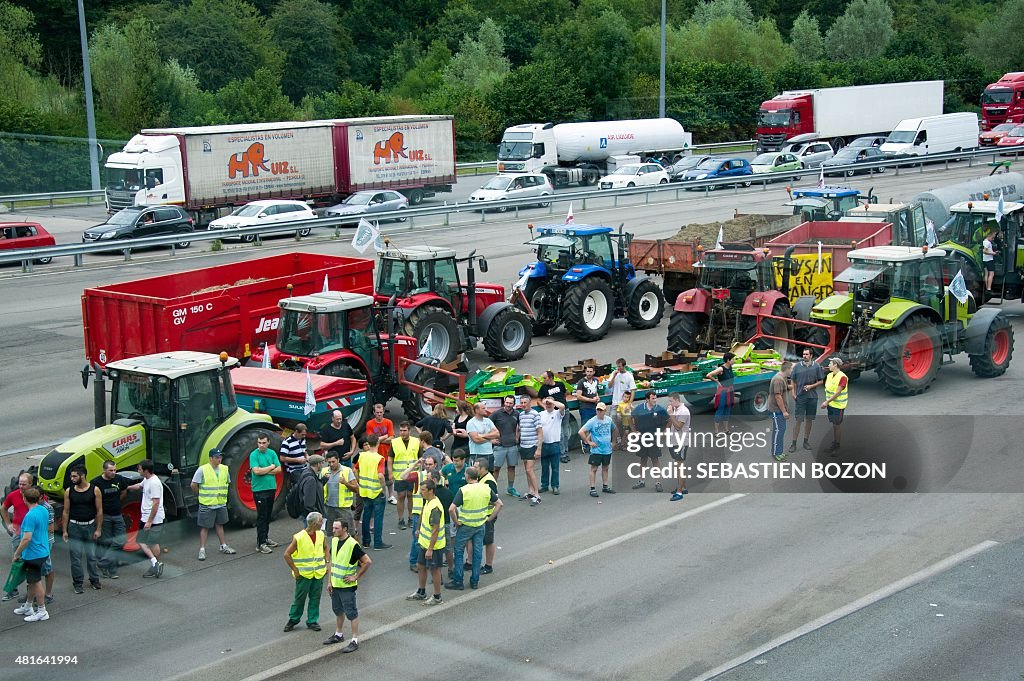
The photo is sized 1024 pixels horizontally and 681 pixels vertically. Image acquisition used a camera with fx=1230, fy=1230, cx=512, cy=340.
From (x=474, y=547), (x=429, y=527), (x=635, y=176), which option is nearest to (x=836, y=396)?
(x=474, y=547)

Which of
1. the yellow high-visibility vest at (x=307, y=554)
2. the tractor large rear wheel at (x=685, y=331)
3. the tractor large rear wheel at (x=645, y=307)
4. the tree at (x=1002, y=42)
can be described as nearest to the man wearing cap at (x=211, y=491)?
the yellow high-visibility vest at (x=307, y=554)

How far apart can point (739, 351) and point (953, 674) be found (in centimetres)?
936

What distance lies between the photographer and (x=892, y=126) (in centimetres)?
6662

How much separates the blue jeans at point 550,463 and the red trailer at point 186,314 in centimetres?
606

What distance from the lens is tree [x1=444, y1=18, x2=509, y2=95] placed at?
72.4 meters

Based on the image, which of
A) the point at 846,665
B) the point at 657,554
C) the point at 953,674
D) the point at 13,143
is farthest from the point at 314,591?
the point at 13,143

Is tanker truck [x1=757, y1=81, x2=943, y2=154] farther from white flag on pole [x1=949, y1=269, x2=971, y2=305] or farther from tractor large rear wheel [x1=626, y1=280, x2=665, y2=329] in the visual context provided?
white flag on pole [x1=949, y1=269, x2=971, y2=305]

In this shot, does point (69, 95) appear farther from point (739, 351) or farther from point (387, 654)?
point (387, 654)

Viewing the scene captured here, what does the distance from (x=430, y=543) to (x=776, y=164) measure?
1733 inches

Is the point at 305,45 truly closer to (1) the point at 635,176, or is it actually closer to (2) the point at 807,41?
(2) the point at 807,41

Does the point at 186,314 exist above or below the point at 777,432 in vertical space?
above

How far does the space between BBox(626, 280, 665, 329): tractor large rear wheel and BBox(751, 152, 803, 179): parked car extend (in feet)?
90.7

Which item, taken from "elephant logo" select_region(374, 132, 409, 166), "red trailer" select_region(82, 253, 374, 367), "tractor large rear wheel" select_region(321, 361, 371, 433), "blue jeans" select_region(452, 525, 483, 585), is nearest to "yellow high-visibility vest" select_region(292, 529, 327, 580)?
"blue jeans" select_region(452, 525, 483, 585)

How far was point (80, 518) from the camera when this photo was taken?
1245 cm
